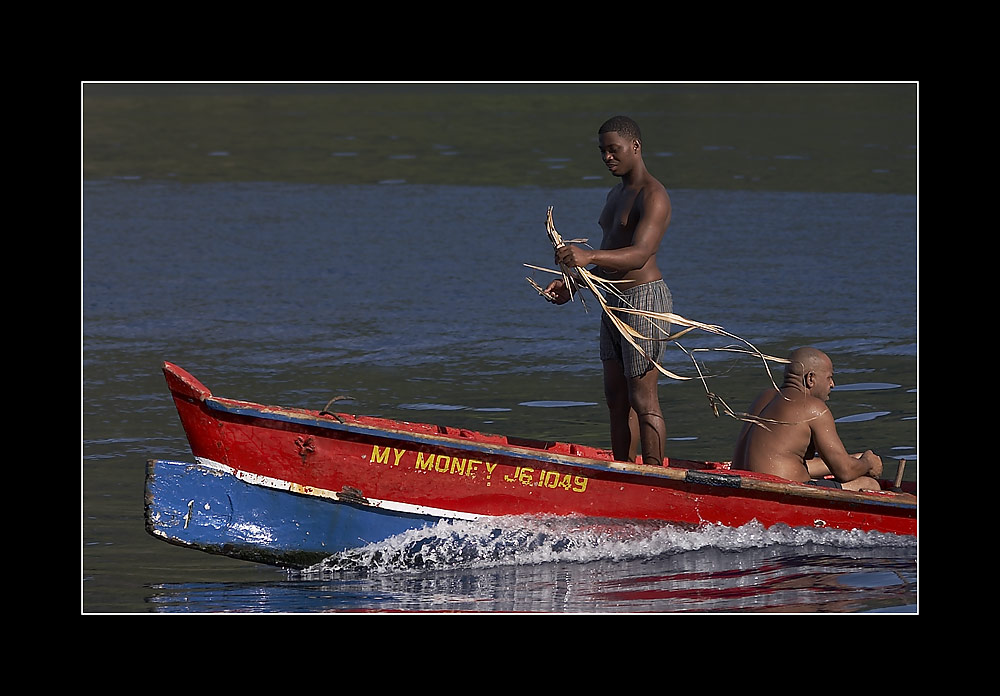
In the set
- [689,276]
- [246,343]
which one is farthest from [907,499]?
[689,276]

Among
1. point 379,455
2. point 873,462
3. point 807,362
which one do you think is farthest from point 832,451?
point 379,455

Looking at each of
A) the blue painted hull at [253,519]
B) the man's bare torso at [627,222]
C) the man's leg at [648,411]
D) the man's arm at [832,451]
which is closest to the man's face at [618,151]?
the man's bare torso at [627,222]

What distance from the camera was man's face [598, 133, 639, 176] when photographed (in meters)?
6.79

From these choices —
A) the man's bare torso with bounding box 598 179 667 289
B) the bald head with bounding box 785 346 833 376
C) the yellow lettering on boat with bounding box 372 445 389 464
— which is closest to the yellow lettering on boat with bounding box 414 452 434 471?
the yellow lettering on boat with bounding box 372 445 389 464

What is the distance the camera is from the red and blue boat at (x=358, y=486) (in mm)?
6766

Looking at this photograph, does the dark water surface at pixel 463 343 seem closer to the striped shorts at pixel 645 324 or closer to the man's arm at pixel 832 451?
the man's arm at pixel 832 451

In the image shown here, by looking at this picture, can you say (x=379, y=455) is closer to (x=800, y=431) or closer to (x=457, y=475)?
(x=457, y=475)

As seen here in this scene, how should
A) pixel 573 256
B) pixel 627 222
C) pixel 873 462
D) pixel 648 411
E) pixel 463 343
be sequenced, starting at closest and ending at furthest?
pixel 573 256, pixel 627 222, pixel 648 411, pixel 873 462, pixel 463 343

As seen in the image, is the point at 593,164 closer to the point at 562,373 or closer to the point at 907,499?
the point at 562,373

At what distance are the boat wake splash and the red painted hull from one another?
6 cm

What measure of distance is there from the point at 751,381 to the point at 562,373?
1446 millimetres

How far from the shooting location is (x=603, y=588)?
6723mm

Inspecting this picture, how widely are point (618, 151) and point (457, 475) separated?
1757mm

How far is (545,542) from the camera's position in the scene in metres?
7.00
